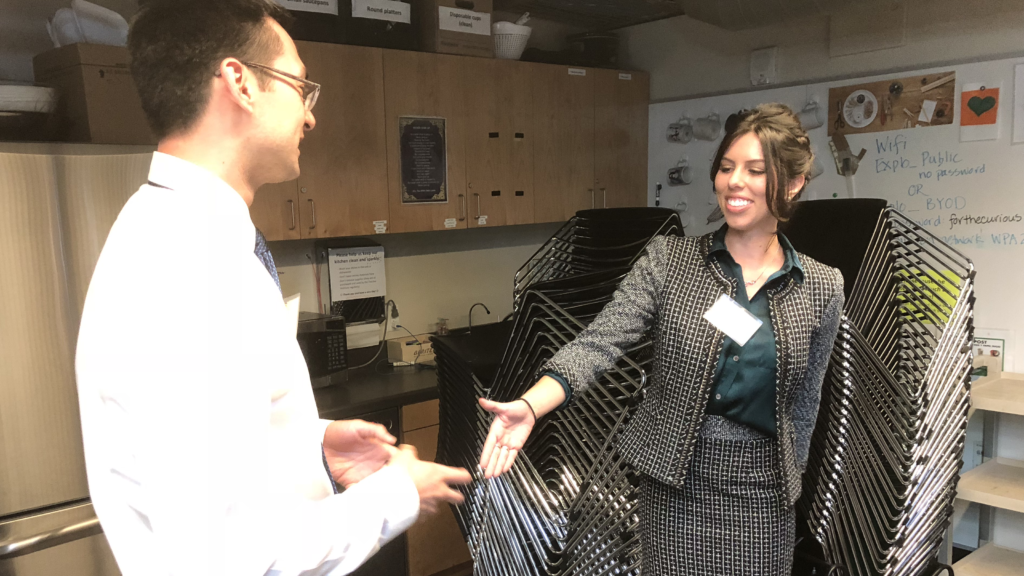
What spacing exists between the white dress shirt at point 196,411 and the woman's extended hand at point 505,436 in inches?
13.1

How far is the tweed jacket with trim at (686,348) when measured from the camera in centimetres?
141

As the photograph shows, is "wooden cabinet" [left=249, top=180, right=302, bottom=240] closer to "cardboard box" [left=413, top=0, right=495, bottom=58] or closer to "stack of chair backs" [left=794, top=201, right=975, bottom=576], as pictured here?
"cardboard box" [left=413, top=0, right=495, bottom=58]

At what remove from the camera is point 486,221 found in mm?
3260

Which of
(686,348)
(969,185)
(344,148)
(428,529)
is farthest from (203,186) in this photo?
(969,185)

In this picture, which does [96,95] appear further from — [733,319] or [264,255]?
[733,319]

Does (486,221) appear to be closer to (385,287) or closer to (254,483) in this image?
(385,287)

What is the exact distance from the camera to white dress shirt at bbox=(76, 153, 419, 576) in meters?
0.78

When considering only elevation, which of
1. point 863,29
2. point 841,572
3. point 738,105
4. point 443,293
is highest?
point 863,29

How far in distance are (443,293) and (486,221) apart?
512mm

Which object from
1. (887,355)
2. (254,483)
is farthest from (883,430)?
(254,483)

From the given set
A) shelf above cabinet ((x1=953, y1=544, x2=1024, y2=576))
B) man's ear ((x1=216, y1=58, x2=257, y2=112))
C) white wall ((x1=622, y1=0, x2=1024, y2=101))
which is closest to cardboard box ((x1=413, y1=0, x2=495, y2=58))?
white wall ((x1=622, y1=0, x2=1024, y2=101))

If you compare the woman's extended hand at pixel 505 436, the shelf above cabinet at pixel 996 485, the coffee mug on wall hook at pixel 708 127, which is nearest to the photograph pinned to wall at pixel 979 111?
the coffee mug on wall hook at pixel 708 127

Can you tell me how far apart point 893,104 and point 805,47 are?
1.74 feet

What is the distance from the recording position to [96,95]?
2066 millimetres
